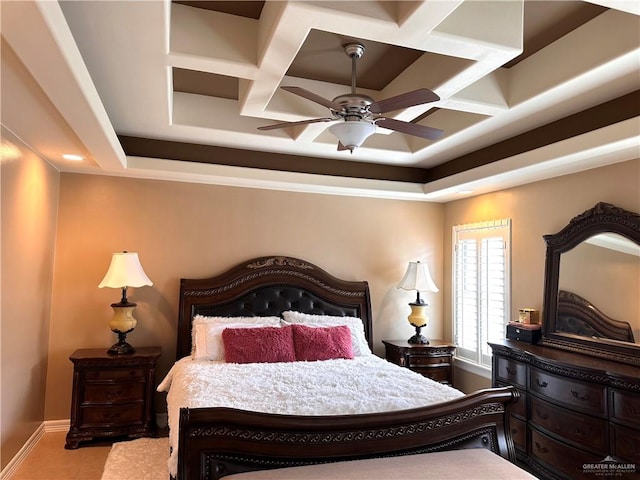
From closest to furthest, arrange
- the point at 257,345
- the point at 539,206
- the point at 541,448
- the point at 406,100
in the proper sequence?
the point at 406,100, the point at 541,448, the point at 257,345, the point at 539,206

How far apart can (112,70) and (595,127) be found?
3094 millimetres

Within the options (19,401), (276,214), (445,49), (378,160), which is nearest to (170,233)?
(276,214)

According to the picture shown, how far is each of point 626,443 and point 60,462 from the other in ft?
13.2

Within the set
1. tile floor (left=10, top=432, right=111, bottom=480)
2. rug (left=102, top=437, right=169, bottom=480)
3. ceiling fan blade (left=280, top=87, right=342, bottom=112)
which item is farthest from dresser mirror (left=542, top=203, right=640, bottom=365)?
tile floor (left=10, top=432, right=111, bottom=480)

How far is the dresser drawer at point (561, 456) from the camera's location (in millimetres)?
2963

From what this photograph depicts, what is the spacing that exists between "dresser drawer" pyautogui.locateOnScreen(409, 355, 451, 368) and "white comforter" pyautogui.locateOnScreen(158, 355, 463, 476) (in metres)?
0.86

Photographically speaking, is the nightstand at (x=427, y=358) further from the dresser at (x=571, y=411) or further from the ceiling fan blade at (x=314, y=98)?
the ceiling fan blade at (x=314, y=98)

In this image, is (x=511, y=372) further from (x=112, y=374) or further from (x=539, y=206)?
(x=112, y=374)

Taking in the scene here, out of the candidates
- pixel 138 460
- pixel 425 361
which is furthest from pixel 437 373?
pixel 138 460

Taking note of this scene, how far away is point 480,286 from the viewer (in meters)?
4.70

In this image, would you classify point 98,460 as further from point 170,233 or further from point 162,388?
point 170,233

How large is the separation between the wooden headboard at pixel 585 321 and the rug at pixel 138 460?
3.35 m

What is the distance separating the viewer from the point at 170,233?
4.39 meters

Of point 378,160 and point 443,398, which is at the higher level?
point 378,160
